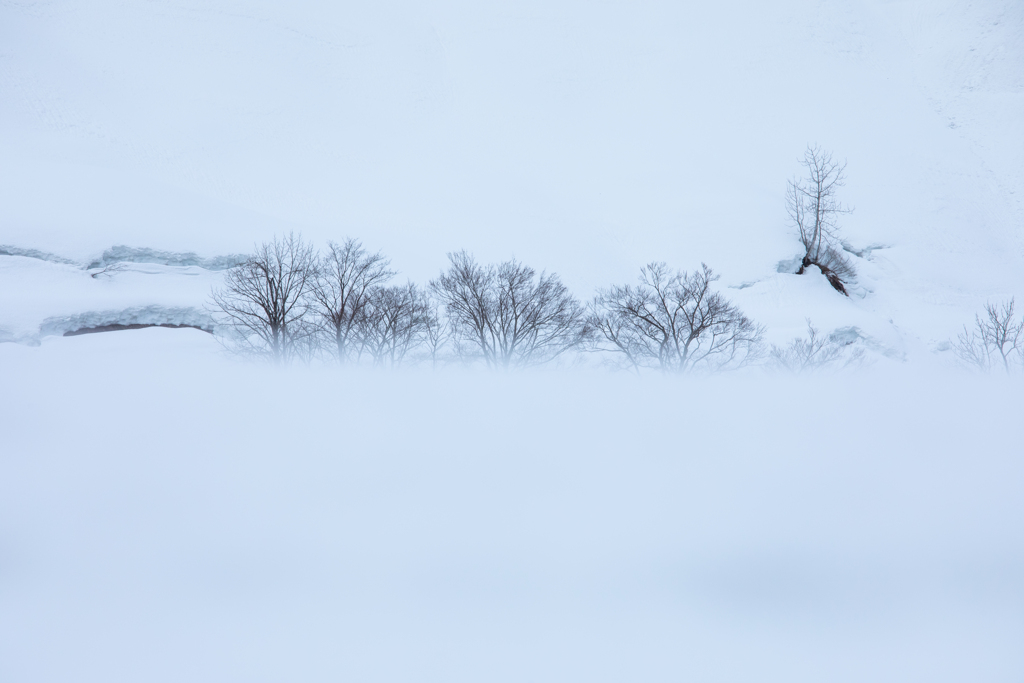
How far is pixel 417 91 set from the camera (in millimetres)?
48500

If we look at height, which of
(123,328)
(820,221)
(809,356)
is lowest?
(809,356)

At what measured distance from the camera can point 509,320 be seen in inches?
750

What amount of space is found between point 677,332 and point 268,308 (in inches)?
542

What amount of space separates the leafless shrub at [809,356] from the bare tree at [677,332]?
772mm

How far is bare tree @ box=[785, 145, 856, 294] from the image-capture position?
2917 centimetres

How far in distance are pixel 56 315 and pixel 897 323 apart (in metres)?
36.3

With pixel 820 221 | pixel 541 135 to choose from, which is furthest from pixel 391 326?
pixel 541 135

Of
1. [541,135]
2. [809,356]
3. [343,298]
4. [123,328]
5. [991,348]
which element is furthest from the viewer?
[541,135]

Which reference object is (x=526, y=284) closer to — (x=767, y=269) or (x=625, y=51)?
(x=767, y=269)

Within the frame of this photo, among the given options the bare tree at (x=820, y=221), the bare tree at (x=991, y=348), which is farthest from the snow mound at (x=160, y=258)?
the bare tree at (x=991, y=348)

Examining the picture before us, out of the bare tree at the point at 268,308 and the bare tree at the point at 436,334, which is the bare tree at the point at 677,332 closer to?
the bare tree at the point at 436,334

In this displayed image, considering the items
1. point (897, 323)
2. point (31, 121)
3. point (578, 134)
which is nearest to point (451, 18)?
point (578, 134)

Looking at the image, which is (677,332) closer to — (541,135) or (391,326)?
(391,326)

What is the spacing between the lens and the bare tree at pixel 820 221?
29172mm
